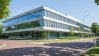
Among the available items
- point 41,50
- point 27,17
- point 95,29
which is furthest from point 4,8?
point 95,29

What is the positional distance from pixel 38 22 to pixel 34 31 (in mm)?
5657

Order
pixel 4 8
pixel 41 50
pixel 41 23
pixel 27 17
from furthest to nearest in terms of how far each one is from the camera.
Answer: pixel 27 17, pixel 41 23, pixel 4 8, pixel 41 50

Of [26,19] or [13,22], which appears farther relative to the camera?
[13,22]

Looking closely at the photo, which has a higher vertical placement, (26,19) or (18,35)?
(26,19)

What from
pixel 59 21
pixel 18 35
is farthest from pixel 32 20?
pixel 18 35

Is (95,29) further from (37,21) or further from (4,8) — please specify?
(4,8)

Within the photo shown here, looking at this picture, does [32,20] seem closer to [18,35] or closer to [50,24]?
[50,24]

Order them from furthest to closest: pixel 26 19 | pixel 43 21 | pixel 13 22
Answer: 1. pixel 13 22
2. pixel 26 19
3. pixel 43 21

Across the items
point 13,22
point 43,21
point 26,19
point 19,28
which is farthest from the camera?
point 13,22

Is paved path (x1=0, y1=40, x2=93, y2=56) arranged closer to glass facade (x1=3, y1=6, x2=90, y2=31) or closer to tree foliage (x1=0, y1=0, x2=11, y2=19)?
tree foliage (x1=0, y1=0, x2=11, y2=19)

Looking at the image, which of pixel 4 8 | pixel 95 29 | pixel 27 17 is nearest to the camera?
pixel 4 8

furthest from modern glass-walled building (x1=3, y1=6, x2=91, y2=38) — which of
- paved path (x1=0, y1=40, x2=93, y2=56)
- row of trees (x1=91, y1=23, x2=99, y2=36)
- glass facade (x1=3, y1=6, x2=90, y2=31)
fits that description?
row of trees (x1=91, y1=23, x2=99, y2=36)

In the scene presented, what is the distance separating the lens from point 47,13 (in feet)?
209

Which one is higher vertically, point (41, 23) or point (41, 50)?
point (41, 23)
